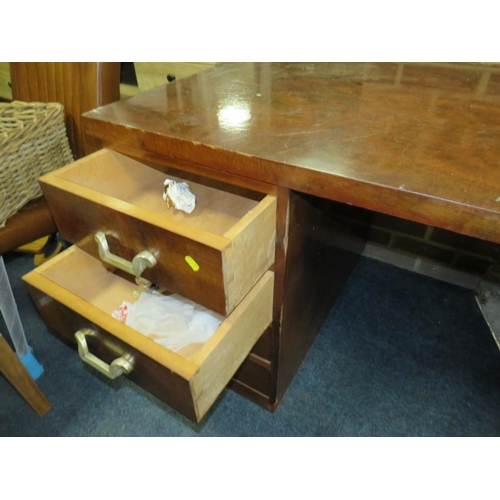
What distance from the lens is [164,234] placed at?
0.51 meters

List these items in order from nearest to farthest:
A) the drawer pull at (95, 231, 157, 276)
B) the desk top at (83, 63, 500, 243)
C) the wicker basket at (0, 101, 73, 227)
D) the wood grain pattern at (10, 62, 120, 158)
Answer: the desk top at (83, 63, 500, 243), the drawer pull at (95, 231, 157, 276), the wicker basket at (0, 101, 73, 227), the wood grain pattern at (10, 62, 120, 158)

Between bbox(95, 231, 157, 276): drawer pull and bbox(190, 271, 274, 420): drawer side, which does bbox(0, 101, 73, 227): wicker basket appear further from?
bbox(190, 271, 274, 420): drawer side

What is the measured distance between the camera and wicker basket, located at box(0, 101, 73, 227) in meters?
0.82

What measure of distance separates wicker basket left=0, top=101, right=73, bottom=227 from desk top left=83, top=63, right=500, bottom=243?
0.90ft

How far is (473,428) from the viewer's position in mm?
878

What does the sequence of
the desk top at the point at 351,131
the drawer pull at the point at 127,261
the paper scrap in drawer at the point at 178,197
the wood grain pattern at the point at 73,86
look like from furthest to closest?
the wood grain pattern at the point at 73,86
the paper scrap in drawer at the point at 178,197
the drawer pull at the point at 127,261
the desk top at the point at 351,131

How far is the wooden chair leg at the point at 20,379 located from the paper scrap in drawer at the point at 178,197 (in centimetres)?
45

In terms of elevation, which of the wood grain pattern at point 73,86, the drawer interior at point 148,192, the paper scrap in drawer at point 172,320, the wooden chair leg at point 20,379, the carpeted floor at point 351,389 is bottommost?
the carpeted floor at point 351,389

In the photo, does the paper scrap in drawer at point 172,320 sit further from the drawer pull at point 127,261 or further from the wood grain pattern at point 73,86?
the wood grain pattern at point 73,86

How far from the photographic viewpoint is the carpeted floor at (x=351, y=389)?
89 cm

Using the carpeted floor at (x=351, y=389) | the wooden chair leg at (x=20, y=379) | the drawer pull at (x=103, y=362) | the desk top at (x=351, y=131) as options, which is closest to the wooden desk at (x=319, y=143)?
the desk top at (x=351, y=131)

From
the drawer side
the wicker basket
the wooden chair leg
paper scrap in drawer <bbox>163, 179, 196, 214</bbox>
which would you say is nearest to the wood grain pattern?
the wicker basket

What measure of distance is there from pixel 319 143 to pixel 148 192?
388 mm

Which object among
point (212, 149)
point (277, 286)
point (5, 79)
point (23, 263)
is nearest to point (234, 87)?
point (212, 149)
